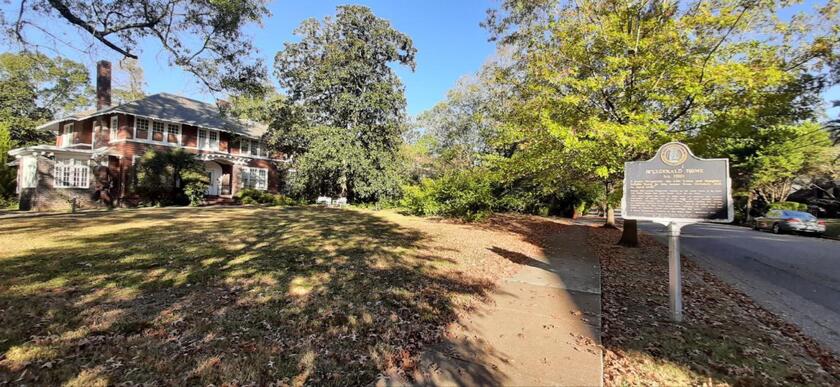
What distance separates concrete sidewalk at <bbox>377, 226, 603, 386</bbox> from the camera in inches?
130

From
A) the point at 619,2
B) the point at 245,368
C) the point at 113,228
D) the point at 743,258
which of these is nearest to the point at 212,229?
the point at 113,228

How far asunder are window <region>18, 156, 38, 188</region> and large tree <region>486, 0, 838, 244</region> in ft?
81.4

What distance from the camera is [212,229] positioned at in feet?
36.7

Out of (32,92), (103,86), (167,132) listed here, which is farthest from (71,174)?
(32,92)

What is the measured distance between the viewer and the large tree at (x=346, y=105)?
23172 millimetres

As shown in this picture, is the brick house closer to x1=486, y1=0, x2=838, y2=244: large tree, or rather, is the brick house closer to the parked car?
x1=486, y1=0, x2=838, y2=244: large tree

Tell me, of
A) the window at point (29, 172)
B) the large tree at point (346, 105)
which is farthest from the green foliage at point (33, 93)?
the large tree at point (346, 105)

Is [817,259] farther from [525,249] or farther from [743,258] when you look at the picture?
[525,249]

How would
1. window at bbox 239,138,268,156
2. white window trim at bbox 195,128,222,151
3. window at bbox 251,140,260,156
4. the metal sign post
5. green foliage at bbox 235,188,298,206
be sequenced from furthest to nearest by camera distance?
window at bbox 251,140,260,156 → window at bbox 239,138,268,156 → green foliage at bbox 235,188,298,206 → white window trim at bbox 195,128,222,151 → the metal sign post

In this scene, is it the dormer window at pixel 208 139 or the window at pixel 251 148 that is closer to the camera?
the dormer window at pixel 208 139

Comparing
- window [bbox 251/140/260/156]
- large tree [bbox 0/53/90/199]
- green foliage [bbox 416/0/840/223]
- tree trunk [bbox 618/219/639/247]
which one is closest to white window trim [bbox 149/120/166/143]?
window [bbox 251/140/260/156]

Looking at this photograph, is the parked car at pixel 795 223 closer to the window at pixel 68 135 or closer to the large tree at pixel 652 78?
the large tree at pixel 652 78

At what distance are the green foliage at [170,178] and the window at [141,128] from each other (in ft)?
10.8

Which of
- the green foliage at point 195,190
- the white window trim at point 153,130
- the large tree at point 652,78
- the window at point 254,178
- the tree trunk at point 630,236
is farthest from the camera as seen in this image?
the window at point 254,178
